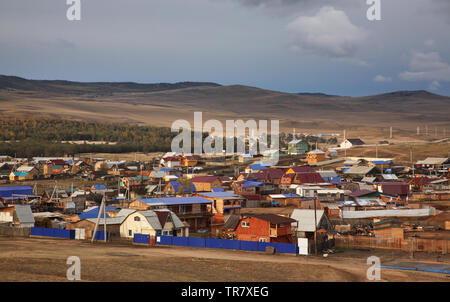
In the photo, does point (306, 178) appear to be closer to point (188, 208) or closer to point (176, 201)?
point (188, 208)

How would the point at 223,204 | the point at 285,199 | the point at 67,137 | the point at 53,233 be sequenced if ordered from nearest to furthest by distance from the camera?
Result: the point at 53,233 → the point at 223,204 → the point at 285,199 → the point at 67,137

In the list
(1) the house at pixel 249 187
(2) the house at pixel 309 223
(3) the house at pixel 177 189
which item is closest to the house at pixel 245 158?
(1) the house at pixel 249 187

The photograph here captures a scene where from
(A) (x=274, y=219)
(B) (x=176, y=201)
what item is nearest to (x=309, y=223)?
(A) (x=274, y=219)

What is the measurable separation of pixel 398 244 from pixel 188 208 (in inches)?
609

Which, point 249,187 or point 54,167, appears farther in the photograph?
point 54,167

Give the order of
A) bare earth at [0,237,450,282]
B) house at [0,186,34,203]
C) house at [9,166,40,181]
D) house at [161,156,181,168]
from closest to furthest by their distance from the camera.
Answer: bare earth at [0,237,450,282]
house at [0,186,34,203]
house at [9,166,40,181]
house at [161,156,181,168]

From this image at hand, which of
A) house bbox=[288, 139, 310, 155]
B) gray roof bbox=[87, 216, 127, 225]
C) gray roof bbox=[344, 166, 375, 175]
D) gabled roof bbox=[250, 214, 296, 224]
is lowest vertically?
gray roof bbox=[87, 216, 127, 225]

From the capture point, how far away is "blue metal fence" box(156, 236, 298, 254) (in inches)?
1220

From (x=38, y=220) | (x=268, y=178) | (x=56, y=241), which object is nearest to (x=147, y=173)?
(x=268, y=178)

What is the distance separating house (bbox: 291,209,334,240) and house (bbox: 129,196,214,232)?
337 inches

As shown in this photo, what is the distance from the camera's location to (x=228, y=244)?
32.6 m

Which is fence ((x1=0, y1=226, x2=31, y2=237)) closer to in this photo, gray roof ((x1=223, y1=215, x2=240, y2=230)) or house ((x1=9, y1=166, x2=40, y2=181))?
gray roof ((x1=223, y1=215, x2=240, y2=230))

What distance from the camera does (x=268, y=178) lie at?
7006 centimetres

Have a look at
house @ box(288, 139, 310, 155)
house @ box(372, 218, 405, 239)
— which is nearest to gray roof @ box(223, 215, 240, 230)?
house @ box(372, 218, 405, 239)
